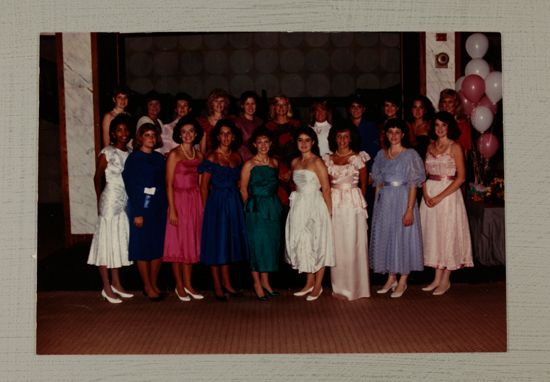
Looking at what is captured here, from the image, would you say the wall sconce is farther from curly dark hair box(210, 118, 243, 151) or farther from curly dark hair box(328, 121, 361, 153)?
curly dark hair box(210, 118, 243, 151)

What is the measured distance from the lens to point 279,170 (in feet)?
20.3

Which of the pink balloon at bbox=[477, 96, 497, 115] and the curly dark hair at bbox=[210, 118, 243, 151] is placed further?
the pink balloon at bbox=[477, 96, 497, 115]

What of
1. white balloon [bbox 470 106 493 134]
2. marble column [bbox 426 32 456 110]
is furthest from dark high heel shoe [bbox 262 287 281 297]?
marble column [bbox 426 32 456 110]

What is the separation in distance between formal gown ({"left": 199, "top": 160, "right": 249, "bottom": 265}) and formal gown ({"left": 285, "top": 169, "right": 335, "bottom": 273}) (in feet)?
1.40

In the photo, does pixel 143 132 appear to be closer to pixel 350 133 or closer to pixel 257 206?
pixel 257 206

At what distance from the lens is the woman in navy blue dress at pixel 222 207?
19.2ft

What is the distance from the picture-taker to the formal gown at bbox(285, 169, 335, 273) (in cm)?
588

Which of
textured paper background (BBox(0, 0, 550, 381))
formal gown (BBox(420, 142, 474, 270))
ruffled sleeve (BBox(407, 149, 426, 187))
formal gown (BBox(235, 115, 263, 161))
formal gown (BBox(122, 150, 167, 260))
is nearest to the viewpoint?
textured paper background (BBox(0, 0, 550, 381))

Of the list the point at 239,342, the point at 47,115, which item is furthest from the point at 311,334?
the point at 47,115

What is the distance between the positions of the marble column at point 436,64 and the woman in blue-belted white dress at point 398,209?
2.52 metres

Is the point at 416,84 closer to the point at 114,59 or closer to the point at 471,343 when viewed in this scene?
the point at 114,59

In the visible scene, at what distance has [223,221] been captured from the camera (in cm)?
587
